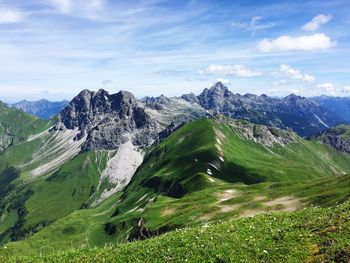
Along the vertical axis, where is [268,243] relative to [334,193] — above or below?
above

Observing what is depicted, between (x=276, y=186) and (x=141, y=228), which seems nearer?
(x=141, y=228)

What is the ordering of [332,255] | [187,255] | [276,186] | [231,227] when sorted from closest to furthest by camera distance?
1. [332,255]
2. [187,255]
3. [231,227]
4. [276,186]

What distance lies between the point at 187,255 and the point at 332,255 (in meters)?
10.3

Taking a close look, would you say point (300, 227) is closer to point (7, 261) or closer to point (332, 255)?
point (332, 255)

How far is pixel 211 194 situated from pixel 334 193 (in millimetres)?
64995

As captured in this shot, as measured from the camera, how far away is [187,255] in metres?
30.3

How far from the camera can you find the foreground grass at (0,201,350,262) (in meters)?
29.0

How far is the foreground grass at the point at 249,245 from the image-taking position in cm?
2900

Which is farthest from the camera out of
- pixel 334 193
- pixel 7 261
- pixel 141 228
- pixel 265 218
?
pixel 141 228

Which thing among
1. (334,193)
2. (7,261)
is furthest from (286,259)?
(334,193)

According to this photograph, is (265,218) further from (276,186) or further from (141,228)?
(276,186)

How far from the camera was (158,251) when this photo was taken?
3183 centimetres

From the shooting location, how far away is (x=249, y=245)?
30.7 meters

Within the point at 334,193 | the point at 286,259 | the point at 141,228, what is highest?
the point at 286,259
